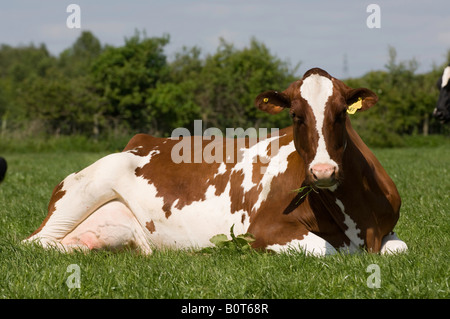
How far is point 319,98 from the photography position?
4586 mm

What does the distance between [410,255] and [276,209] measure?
1271 mm

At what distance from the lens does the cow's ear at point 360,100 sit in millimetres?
4801

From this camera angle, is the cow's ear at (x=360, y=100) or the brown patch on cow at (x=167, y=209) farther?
the brown patch on cow at (x=167, y=209)

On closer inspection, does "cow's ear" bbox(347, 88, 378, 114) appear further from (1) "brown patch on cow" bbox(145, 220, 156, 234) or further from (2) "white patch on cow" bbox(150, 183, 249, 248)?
(1) "brown patch on cow" bbox(145, 220, 156, 234)

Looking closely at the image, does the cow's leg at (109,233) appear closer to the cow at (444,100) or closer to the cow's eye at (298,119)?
the cow's eye at (298,119)

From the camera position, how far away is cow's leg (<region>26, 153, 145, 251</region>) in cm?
594

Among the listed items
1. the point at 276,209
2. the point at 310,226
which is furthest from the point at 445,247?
the point at 276,209

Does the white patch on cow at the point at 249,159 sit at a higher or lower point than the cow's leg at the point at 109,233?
higher

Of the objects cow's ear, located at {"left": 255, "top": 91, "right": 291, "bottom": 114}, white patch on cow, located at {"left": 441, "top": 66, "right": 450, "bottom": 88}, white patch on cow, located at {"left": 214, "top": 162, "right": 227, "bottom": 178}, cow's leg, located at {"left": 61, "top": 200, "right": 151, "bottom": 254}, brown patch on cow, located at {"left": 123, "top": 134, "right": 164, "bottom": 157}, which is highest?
white patch on cow, located at {"left": 441, "top": 66, "right": 450, "bottom": 88}

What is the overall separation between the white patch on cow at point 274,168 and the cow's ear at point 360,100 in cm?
88

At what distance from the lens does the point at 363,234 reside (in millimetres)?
4914

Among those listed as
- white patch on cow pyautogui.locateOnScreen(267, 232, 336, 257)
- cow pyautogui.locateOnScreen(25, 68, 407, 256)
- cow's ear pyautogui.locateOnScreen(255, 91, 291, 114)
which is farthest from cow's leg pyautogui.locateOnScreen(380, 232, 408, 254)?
cow's ear pyautogui.locateOnScreen(255, 91, 291, 114)

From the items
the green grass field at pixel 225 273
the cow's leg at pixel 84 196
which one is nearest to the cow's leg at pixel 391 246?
the green grass field at pixel 225 273

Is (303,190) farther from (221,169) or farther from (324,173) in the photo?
(221,169)
